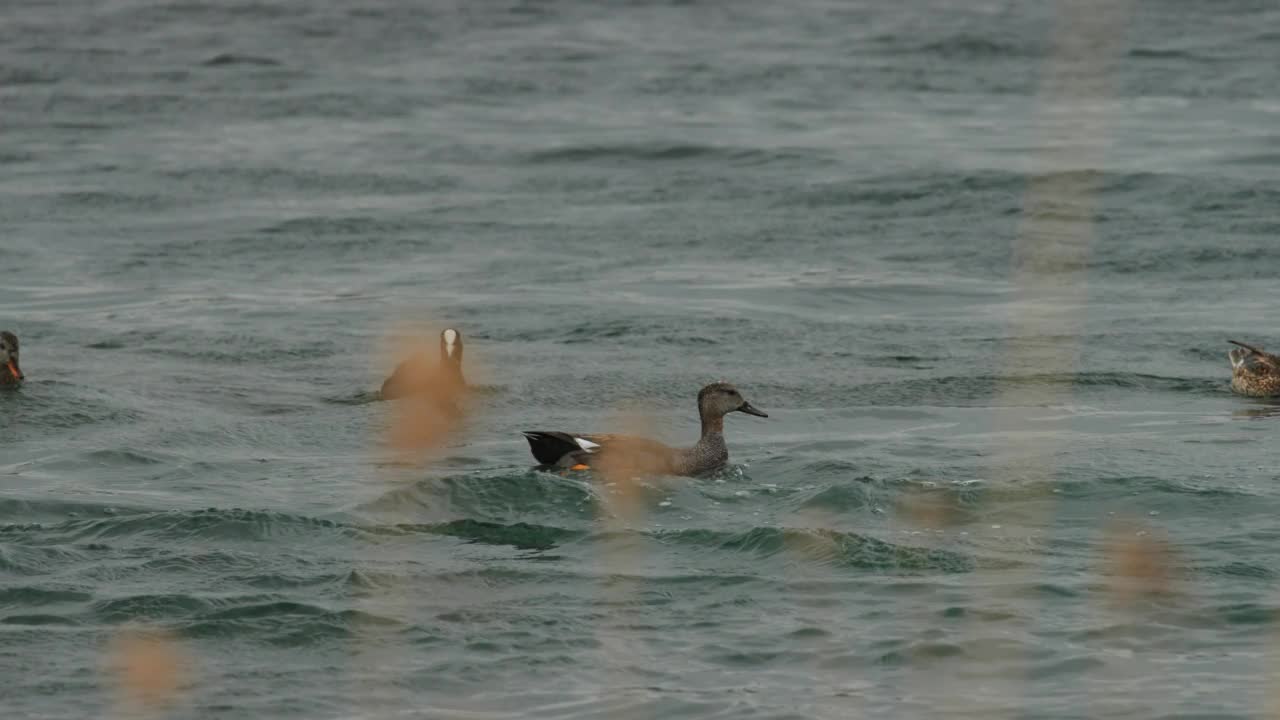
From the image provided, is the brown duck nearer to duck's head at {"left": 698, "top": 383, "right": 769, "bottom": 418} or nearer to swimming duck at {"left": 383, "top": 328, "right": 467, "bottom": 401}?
swimming duck at {"left": 383, "top": 328, "right": 467, "bottom": 401}

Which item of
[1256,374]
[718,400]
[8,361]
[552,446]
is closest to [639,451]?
[552,446]

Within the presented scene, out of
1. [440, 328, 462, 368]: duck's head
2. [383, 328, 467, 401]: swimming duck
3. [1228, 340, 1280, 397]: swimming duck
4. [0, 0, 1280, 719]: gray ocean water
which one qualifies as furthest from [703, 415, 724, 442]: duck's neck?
[1228, 340, 1280, 397]: swimming duck

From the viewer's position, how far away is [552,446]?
1322cm

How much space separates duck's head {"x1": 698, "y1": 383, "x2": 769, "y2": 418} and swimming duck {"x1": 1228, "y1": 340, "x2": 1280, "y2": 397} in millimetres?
4267

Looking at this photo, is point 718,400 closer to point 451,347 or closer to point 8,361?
point 451,347

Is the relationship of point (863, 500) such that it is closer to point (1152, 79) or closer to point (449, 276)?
point (449, 276)

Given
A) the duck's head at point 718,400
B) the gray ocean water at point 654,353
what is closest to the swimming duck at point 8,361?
the gray ocean water at point 654,353

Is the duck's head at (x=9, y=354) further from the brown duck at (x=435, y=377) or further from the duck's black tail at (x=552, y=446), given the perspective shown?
the duck's black tail at (x=552, y=446)

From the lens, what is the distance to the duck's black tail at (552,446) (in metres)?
13.1

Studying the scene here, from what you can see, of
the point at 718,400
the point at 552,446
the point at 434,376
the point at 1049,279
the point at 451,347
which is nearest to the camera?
the point at 552,446

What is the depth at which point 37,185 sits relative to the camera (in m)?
27.2

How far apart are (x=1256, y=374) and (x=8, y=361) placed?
901 cm

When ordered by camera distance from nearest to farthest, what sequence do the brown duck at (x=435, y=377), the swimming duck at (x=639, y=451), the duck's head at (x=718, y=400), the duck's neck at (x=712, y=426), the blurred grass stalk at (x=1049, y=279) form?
the blurred grass stalk at (x=1049, y=279)
the swimming duck at (x=639, y=451)
the duck's neck at (x=712, y=426)
the duck's head at (x=718, y=400)
the brown duck at (x=435, y=377)

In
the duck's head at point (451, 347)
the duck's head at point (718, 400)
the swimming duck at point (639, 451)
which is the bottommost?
the swimming duck at point (639, 451)
